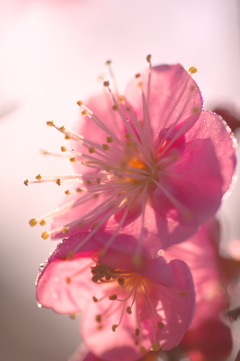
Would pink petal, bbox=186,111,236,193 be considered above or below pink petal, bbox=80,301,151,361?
above

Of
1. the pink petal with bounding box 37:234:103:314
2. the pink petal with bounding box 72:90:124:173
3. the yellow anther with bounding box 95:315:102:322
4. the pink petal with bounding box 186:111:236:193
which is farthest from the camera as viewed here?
the pink petal with bounding box 72:90:124:173

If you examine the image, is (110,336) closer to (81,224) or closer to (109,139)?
(81,224)

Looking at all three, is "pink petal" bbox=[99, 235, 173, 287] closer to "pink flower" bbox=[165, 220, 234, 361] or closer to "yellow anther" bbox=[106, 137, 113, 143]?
"pink flower" bbox=[165, 220, 234, 361]

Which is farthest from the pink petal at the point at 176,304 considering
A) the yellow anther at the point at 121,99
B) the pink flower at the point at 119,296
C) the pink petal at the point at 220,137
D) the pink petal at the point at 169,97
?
the yellow anther at the point at 121,99

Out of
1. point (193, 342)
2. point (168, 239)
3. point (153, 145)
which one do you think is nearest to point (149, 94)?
point (153, 145)

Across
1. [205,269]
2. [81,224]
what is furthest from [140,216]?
[205,269]

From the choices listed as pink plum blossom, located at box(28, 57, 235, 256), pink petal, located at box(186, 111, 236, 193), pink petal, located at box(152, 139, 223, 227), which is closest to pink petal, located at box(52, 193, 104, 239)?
pink plum blossom, located at box(28, 57, 235, 256)

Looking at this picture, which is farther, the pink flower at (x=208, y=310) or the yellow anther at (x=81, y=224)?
the pink flower at (x=208, y=310)

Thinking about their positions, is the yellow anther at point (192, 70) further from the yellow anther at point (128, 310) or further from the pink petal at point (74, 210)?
the yellow anther at point (128, 310)
